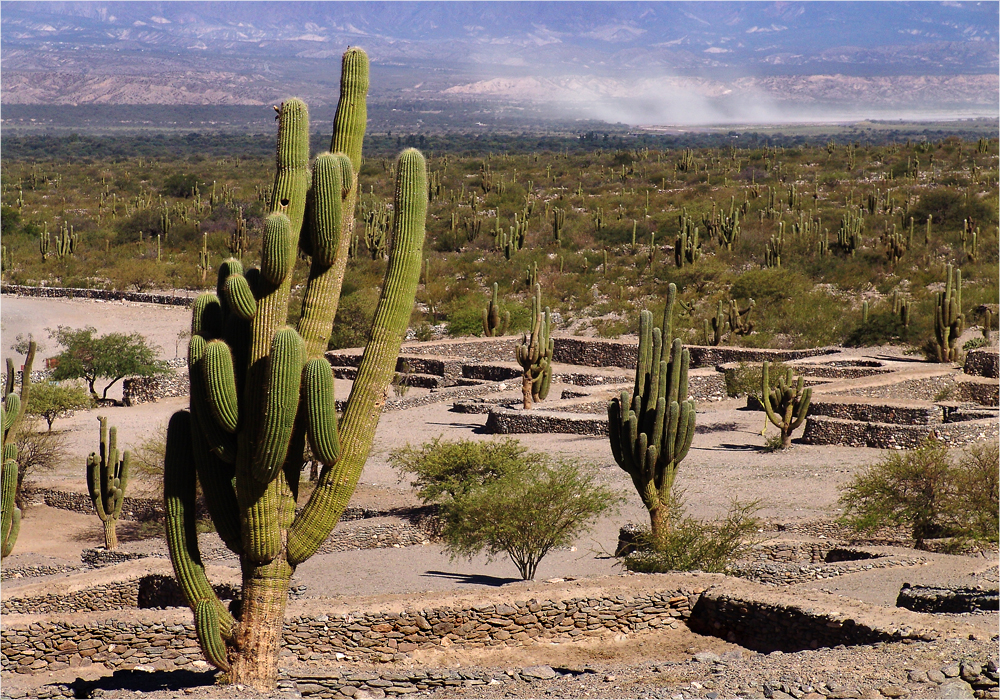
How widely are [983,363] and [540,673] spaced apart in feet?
63.5

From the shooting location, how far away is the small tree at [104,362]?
28.3 metres

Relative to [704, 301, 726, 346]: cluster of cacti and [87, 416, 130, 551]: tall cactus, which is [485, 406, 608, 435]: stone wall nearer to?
[87, 416, 130, 551]: tall cactus

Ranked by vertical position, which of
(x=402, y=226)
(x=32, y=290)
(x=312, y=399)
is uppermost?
(x=402, y=226)

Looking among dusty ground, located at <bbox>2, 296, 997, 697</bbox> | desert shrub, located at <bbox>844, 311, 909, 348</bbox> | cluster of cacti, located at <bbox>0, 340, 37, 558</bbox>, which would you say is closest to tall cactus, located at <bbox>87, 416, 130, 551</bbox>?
dusty ground, located at <bbox>2, 296, 997, 697</bbox>

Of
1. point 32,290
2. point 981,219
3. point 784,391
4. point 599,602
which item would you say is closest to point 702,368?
point 784,391

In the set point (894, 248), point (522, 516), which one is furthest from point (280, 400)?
point (894, 248)

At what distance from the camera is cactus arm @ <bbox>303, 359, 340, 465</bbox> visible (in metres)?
8.42

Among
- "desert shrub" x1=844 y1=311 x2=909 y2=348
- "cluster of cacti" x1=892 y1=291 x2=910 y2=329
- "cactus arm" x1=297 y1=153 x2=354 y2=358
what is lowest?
"desert shrub" x1=844 y1=311 x2=909 y2=348

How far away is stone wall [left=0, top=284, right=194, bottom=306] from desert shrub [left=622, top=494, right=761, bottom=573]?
3376 cm

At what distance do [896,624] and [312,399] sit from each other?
18.2 feet

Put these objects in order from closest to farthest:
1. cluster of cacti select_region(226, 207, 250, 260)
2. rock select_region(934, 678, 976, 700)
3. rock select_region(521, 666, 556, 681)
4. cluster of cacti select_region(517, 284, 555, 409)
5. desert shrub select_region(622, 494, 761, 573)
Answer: rock select_region(934, 678, 976, 700) < rock select_region(521, 666, 556, 681) < desert shrub select_region(622, 494, 761, 573) < cluster of cacti select_region(517, 284, 555, 409) < cluster of cacti select_region(226, 207, 250, 260)

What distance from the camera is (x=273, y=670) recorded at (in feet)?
29.9

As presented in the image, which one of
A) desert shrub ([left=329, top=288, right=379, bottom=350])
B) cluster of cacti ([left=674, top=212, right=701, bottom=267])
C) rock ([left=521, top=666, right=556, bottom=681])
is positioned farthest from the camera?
cluster of cacti ([left=674, top=212, right=701, bottom=267])

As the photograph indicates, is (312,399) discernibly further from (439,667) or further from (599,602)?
(599,602)
